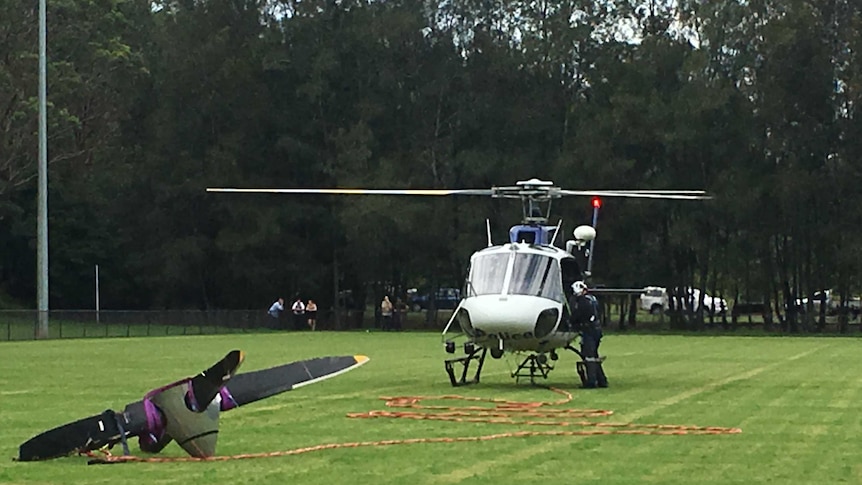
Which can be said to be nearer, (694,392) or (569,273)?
(694,392)

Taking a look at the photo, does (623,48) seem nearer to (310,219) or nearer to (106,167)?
(310,219)

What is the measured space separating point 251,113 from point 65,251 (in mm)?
12541

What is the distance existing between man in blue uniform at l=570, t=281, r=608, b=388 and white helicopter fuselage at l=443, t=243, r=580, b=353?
0.23 metres

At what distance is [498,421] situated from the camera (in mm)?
18547

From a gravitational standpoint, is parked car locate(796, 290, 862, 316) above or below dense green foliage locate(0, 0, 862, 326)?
below

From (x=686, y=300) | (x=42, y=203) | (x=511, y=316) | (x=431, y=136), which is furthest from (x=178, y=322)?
(x=511, y=316)

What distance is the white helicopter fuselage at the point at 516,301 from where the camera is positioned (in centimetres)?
2461

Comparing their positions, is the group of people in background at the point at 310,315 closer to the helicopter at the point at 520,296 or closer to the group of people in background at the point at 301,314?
the group of people in background at the point at 301,314

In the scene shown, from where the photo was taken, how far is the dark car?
253 feet

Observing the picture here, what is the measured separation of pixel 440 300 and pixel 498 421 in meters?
62.9

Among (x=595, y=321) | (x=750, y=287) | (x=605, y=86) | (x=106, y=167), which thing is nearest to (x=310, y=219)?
(x=106, y=167)

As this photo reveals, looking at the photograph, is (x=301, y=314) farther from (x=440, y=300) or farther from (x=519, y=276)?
(x=519, y=276)

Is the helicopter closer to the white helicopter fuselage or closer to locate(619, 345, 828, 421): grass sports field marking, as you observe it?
the white helicopter fuselage

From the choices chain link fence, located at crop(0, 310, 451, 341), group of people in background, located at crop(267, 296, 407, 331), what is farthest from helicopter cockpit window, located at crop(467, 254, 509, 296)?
group of people in background, located at crop(267, 296, 407, 331)
